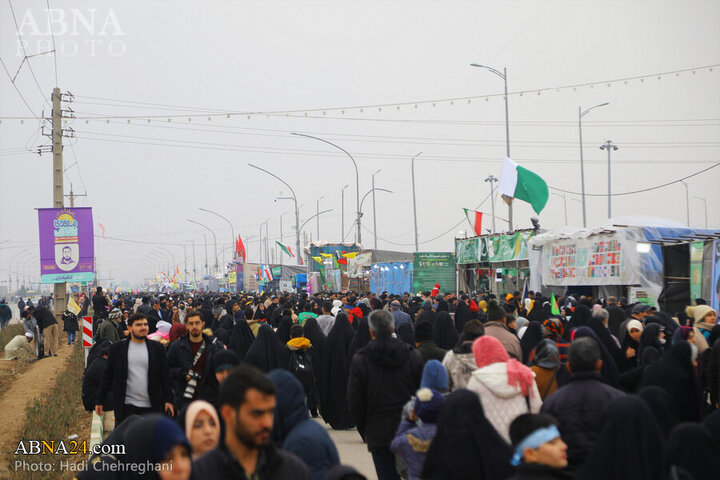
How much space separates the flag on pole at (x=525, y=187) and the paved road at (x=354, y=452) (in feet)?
52.7

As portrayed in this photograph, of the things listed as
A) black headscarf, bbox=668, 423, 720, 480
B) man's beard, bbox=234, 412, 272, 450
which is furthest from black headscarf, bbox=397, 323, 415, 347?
man's beard, bbox=234, 412, 272, 450

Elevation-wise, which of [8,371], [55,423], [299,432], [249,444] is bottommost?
[8,371]

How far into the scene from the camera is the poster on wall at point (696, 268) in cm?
1855

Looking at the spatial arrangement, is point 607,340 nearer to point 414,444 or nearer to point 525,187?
point 414,444

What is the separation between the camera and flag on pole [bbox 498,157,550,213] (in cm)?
2636

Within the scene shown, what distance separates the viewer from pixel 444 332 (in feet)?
39.0

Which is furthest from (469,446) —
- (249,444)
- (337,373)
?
(337,373)

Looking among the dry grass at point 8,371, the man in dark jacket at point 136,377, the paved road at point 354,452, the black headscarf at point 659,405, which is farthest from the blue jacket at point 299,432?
the dry grass at point 8,371

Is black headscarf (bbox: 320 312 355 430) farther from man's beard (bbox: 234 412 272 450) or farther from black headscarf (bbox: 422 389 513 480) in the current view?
man's beard (bbox: 234 412 272 450)

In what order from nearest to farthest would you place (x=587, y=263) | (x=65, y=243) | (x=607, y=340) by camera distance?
Result: (x=607, y=340)
(x=587, y=263)
(x=65, y=243)

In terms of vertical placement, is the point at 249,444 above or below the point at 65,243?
below

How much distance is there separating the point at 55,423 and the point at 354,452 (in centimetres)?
577

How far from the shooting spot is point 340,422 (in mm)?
11641

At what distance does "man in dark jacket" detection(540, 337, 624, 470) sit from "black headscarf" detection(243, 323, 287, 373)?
4548mm
